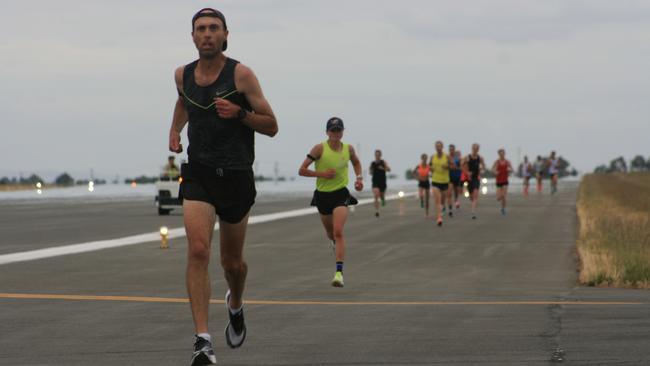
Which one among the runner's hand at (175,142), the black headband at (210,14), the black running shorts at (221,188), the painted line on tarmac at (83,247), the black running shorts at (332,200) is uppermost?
the black headband at (210,14)

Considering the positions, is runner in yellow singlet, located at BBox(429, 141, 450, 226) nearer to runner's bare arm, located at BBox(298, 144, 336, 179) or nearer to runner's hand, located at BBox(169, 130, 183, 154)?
runner's bare arm, located at BBox(298, 144, 336, 179)

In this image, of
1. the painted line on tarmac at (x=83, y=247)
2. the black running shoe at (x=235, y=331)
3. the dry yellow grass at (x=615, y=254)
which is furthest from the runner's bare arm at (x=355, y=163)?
the black running shoe at (x=235, y=331)

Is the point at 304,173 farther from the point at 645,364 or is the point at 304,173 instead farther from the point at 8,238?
the point at 8,238

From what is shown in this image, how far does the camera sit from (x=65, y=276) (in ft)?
50.0

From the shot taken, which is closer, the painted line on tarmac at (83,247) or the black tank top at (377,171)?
the painted line on tarmac at (83,247)

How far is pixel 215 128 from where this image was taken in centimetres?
792

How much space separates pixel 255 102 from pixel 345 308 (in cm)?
380

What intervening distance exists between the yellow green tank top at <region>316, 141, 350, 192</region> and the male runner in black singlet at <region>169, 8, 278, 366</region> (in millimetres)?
6627

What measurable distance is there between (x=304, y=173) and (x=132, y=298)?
138 inches

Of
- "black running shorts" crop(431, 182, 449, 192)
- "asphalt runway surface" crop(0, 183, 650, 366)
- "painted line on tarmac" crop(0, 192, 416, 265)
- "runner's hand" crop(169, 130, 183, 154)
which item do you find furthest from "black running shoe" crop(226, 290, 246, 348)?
"black running shorts" crop(431, 182, 449, 192)

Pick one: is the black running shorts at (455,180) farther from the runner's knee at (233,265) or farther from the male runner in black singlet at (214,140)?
the male runner in black singlet at (214,140)

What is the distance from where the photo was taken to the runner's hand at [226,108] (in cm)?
769

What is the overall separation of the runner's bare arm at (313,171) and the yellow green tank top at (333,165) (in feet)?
0.18

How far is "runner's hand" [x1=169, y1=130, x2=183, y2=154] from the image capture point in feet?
27.2
